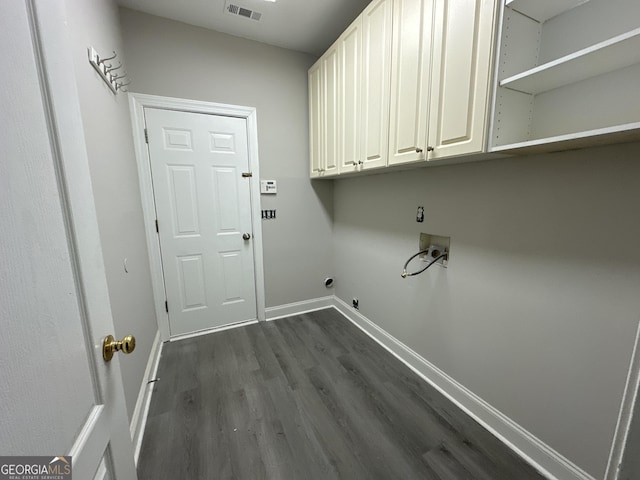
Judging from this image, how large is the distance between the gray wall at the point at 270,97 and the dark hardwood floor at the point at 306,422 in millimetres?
948

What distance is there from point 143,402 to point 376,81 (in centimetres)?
259

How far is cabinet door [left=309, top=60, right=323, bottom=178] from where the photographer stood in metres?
2.45

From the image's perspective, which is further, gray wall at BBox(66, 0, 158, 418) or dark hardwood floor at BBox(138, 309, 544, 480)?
dark hardwood floor at BBox(138, 309, 544, 480)

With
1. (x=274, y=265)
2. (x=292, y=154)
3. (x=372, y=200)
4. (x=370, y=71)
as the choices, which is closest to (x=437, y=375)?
(x=372, y=200)

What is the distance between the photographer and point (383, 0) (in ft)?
5.19

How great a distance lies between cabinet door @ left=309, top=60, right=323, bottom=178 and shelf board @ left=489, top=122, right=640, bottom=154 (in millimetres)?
1701

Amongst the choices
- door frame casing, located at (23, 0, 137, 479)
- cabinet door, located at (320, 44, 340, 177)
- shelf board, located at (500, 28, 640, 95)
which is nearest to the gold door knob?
door frame casing, located at (23, 0, 137, 479)

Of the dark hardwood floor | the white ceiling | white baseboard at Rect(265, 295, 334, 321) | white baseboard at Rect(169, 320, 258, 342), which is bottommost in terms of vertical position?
the dark hardwood floor

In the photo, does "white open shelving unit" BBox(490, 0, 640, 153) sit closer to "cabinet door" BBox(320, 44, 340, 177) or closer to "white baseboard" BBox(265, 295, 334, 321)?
"cabinet door" BBox(320, 44, 340, 177)

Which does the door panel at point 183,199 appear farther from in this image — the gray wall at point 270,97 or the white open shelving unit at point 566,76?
the white open shelving unit at point 566,76

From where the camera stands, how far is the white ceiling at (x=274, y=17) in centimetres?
192

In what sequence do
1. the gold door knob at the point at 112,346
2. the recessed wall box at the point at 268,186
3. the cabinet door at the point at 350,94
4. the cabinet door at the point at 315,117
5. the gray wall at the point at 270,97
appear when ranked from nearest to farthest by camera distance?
Result: 1. the gold door knob at the point at 112,346
2. the cabinet door at the point at 350,94
3. the gray wall at the point at 270,97
4. the cabinet door at the point at 315,117
5. the recessed wall box at the point at 268,186

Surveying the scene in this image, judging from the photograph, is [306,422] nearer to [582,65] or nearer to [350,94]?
[582,65]

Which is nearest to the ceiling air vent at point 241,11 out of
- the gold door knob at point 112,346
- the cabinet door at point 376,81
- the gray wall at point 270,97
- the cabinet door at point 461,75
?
the gray wall at point 270,97
